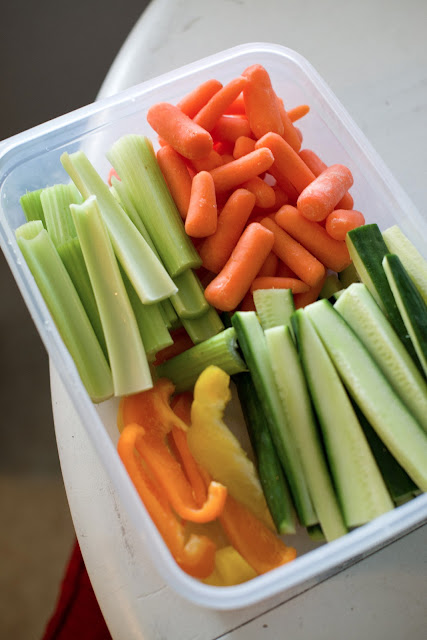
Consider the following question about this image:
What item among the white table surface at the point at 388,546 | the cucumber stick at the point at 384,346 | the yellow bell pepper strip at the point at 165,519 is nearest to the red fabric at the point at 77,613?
the white table surface at the point at 388,546

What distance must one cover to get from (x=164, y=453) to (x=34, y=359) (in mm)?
1070

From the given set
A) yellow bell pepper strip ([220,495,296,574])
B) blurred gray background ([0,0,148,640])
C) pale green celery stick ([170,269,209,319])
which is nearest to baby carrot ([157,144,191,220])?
pale green celery stick ([170,269,209,319])

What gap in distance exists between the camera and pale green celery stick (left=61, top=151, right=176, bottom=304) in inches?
38.5

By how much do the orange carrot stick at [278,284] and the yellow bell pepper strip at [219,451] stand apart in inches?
A: 7.9

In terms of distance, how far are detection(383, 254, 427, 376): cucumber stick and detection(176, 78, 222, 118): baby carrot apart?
42 centimetres

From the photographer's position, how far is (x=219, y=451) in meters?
0.87

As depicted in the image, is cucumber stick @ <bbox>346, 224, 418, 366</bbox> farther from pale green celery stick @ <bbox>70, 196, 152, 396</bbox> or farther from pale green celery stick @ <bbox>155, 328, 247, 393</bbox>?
pale green celery stick @ <bbox>70, 196, 152, 396</bbox>

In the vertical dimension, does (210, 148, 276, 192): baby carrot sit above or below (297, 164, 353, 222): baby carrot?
above

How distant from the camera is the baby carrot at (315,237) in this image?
1048 millimetres

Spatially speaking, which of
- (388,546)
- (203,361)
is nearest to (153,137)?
(203,361)

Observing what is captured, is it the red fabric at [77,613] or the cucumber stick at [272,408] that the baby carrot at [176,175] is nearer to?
the cucumber stick at [272,408]

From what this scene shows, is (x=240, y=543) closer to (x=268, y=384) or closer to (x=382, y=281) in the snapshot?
(x=268, y=384)

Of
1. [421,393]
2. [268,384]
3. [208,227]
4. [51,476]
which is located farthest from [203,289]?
[51,476]

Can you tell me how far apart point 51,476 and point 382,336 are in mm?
1111
